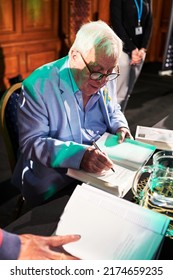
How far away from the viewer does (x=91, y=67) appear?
1.23 m

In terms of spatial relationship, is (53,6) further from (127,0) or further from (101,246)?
(101,246)

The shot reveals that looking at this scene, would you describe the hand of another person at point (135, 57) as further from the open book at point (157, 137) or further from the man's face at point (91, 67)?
the man's face at point (91, 67)

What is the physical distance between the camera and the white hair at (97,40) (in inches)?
46.6

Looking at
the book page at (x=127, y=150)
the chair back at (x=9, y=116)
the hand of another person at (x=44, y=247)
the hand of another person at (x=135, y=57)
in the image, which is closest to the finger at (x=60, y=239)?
the hand of another person at (x=44, y=247)

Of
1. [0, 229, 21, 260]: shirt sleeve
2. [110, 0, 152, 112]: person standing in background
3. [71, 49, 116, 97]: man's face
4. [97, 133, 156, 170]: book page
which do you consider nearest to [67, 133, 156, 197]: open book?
[97, 133, 156, 170]: book page

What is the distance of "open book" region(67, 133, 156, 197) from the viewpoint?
106 cm

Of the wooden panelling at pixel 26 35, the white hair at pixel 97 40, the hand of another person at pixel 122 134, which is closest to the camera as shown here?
the white hair at pixel 97 40

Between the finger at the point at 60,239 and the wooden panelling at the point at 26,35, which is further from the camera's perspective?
the wooden panelling at the point at 26,35

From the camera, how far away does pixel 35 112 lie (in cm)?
124

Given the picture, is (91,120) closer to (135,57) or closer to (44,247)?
(44,247)

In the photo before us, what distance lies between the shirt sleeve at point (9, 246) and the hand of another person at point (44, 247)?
0.5 inches

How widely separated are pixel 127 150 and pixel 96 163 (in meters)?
0.22
